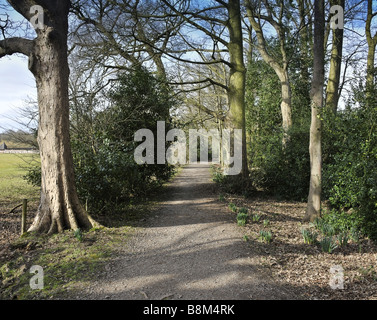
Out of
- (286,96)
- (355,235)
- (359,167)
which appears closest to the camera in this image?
(355,235)

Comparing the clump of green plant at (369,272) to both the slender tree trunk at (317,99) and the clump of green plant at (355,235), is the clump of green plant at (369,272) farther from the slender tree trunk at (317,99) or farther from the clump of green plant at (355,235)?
the slender tree trunk at (317,99)

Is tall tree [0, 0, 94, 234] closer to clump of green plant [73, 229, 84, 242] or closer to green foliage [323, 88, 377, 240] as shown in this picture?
clump of green plant [73, 229, 84, 242]

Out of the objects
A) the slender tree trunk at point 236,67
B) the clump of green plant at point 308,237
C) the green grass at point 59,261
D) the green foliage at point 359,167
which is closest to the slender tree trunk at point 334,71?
the slender tree trunk at point 236,67

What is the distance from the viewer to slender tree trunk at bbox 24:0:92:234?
19.7 feet

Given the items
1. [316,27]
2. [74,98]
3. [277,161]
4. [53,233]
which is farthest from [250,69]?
[53,233]

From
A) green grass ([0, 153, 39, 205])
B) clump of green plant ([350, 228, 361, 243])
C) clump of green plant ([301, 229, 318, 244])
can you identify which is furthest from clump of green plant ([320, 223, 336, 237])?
green grass ([0, 153, 39, 205])

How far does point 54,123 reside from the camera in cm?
614

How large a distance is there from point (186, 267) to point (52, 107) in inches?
165

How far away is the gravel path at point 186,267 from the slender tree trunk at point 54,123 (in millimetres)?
1697

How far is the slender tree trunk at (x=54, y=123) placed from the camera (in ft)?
19.7

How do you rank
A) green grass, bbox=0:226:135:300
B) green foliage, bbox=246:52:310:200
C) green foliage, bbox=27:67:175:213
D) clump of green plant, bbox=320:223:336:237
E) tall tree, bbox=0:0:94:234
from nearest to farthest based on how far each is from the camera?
green grass, bbox=0:226:135:300 < clump of green plant, bbox=320:223:336:237 < tall tree, bbox=0:0:94:234 < green foliage, bbox=27:67:175:213 < green foliage, bbox=246:52:310:200

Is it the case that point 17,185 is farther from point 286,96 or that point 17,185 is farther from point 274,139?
point 286,96

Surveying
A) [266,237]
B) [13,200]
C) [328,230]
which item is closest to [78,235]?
[266,237]

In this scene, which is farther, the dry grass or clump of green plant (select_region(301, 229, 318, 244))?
the dry grass
